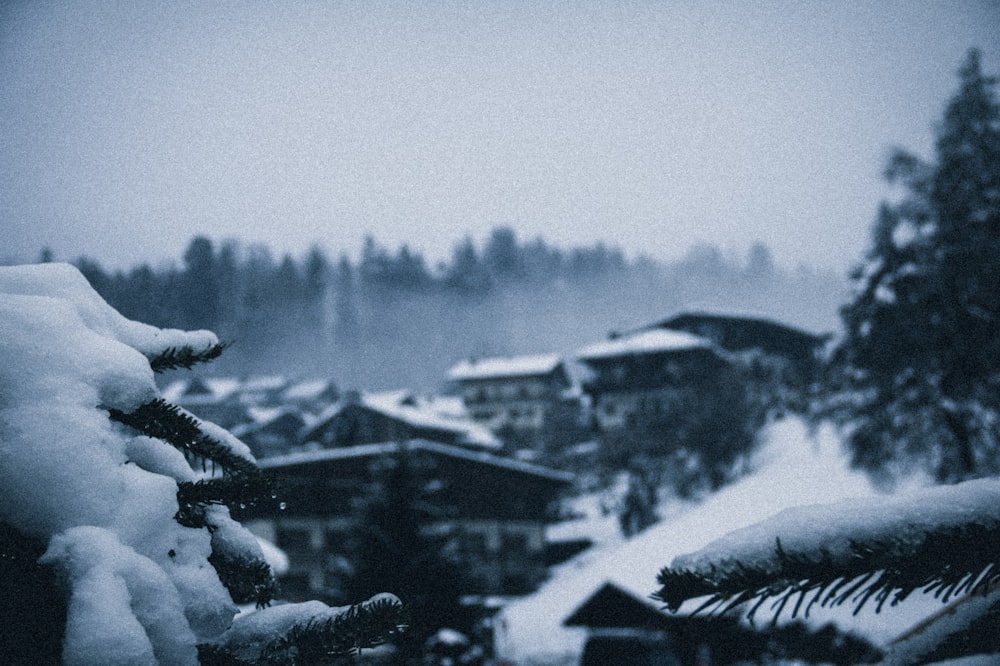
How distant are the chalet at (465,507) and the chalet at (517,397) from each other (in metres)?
19.0

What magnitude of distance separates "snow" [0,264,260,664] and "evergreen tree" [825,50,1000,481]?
11860mm

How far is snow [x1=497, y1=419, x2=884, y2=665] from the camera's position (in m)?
10.3

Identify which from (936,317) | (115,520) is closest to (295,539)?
(936,317)

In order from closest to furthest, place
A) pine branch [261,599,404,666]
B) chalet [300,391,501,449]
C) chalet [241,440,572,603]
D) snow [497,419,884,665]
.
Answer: pine branch [261,599,404,666] → snow [497,419,884,665] → chalet [241,440,572,603] → chalet [300,391,501,449]

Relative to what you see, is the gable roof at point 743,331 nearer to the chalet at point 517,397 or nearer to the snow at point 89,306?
the chalet at point 517,397

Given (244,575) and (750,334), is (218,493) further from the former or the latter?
(750,334)

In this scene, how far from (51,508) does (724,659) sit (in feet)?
40.4

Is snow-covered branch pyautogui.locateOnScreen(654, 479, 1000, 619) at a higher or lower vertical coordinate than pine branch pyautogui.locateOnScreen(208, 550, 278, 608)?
higher

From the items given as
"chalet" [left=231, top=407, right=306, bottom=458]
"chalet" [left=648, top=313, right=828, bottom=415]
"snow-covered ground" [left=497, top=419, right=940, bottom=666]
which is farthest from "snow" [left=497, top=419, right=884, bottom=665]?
"chalet" [left=231, top=407, right=306, bottom=458]

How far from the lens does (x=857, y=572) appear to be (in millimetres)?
676

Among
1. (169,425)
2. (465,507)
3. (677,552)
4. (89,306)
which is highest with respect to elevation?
(89,306)

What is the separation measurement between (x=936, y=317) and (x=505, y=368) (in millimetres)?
33383

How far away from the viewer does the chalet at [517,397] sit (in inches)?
1543

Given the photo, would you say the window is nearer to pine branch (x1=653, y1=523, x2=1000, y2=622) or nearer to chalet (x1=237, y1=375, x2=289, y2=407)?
chalet (x1=237, y1=375, x2=289, y2=407)
